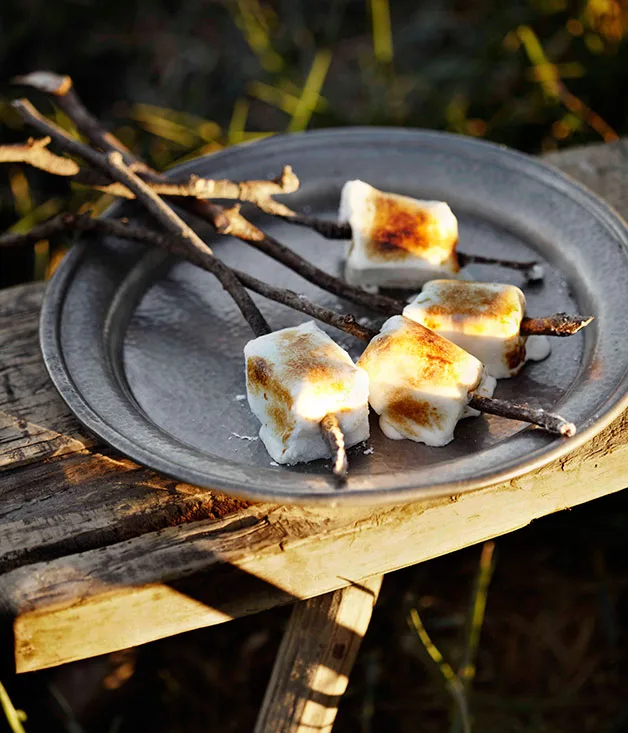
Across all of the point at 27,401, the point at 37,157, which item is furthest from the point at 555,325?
the point at 37,157

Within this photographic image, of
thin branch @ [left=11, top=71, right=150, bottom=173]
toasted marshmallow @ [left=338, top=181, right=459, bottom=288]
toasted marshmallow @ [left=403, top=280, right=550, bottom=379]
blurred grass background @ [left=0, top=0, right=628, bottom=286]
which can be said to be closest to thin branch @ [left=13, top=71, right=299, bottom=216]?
thin branch @ [left=11, top=71, right=150, bottom=173]

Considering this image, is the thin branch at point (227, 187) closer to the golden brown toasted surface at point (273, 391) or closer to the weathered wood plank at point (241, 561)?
the golden brown toasted surface at point (273, 391)

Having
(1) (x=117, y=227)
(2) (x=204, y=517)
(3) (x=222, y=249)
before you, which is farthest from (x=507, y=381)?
(1) (x=117, y=227)

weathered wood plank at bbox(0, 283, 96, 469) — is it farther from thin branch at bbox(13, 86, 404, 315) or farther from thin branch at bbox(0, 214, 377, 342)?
thin branch at bbox(13, 86, 404, 315)

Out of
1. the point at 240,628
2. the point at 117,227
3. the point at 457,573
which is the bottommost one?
the point at 240,628

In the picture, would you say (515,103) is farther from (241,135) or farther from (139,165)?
(139,165)
